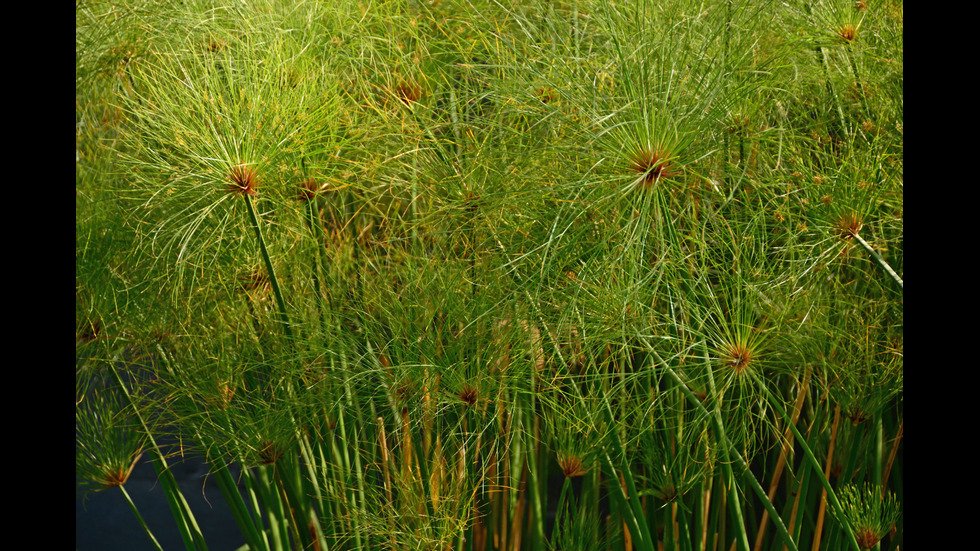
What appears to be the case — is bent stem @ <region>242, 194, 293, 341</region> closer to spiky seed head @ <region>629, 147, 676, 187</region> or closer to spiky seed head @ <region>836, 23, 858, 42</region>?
spiky seed head @ <region>629, 147, 676, 187</region>

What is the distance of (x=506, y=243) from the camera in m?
1.09

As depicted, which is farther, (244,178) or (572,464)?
(572,464)

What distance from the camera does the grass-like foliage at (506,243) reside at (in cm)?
95

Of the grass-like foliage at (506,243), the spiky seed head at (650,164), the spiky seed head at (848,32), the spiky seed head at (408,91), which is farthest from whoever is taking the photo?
the spiky seed head at (408,91)

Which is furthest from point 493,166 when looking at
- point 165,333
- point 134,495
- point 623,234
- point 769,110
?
point 134,495

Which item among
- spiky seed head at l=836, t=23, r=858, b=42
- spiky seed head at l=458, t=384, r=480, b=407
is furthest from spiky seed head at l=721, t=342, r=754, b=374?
spiky seed head at l=836, t=23, r=858, b=42

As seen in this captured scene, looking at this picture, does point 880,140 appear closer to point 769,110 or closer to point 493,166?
point 769,110

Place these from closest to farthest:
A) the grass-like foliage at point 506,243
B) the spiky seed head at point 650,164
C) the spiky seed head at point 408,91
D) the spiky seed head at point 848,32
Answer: the spiky seed head at point 650,164 < the grass-like foliage at point 506,243 < the spiky seed head at point 848,32 < the spiky seed head at point 408,91

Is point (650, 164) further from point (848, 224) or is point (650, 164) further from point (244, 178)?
point (244, 178)

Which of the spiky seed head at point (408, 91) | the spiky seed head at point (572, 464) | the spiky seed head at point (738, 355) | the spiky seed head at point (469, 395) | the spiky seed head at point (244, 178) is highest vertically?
the spiky seed head at point (408, 91)

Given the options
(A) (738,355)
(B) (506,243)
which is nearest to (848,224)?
(A) (738,355)

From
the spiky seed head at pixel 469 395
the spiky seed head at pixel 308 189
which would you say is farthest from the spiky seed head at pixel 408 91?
the spiky seed head at pixel 469 395

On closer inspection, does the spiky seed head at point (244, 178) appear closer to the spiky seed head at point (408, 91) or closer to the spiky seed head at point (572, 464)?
the spiky seed head at point (408, 91)

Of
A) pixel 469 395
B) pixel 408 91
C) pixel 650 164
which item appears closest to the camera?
pixel 650 164
